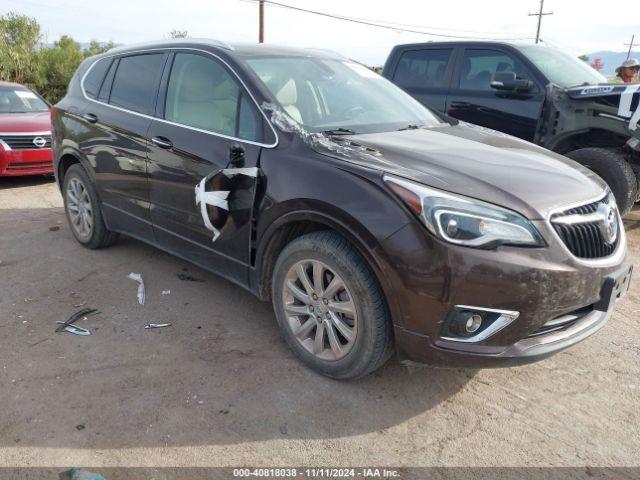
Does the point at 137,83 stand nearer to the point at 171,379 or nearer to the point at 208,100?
the point at 208,100

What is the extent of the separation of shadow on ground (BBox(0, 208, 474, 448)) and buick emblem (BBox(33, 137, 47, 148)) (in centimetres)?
437

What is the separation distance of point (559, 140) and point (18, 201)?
6.70 m

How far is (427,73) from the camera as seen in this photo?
699cm

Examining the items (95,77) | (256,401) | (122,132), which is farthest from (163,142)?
(256,401)

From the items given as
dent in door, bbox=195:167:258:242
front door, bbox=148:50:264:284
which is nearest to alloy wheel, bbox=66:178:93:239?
front door, bbox=148:50:264:284

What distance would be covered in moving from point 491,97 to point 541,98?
0.61 m

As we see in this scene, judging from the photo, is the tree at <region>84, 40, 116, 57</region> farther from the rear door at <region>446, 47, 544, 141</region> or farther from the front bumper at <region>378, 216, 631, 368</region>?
the front bumper at <region>378, 216, 631, 368</region>

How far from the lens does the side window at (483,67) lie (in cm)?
618

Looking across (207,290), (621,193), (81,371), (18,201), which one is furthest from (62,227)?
(621,193)

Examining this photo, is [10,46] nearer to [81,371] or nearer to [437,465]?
[81,371]

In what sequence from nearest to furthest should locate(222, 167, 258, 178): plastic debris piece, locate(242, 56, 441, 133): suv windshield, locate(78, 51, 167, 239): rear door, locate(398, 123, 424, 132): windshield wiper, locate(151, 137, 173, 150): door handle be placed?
1. locate(222, 167, 258, 178): plastic debris piece
2. locate(242, 56, 441, 133): suv windshield
3. locate(398, 123, 424, 132): windshield wiper
4. locate(151, 137, 173, 150): door handle
5. locate(78, 51, 167, 239): rear door

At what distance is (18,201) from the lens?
22.8 feet

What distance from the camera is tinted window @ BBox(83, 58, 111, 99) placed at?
461 centimetres

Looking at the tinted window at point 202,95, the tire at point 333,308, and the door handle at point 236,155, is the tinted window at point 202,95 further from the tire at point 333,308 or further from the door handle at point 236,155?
the tire at point 333,308
